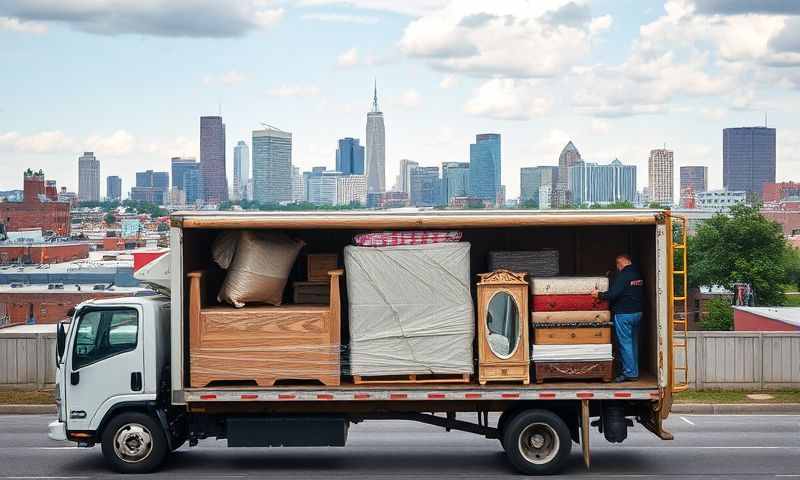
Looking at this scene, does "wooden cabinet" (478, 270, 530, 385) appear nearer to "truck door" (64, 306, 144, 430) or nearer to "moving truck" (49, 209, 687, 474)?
"moving truck" (49, 209, 687, 474)

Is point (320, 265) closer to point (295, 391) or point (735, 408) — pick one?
point (295, 391)

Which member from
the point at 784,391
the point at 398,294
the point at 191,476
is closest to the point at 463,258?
the point at 398,294

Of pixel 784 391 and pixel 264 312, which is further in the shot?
pixel 784 391

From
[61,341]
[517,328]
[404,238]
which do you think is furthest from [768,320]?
[61,341]

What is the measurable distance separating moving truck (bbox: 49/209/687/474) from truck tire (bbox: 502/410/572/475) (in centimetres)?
1

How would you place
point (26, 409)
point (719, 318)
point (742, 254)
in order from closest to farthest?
point (26, 409), point (719, 318), point (742, 254)

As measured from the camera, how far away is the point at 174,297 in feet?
42.9

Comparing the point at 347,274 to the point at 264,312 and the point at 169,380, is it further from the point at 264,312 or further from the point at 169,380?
the point at 169,380

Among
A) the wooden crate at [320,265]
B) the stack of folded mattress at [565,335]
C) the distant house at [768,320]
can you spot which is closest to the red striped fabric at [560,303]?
the stack of folded mattress at [565,335]

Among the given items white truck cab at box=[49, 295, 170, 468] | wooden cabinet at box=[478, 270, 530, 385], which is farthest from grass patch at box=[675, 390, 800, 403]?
white truck cab at box=[49, 295, 170, 468]

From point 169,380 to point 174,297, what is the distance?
1225 mm

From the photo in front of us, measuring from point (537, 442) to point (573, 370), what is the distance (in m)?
0.94

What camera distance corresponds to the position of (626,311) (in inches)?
531

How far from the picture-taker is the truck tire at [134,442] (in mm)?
13508
